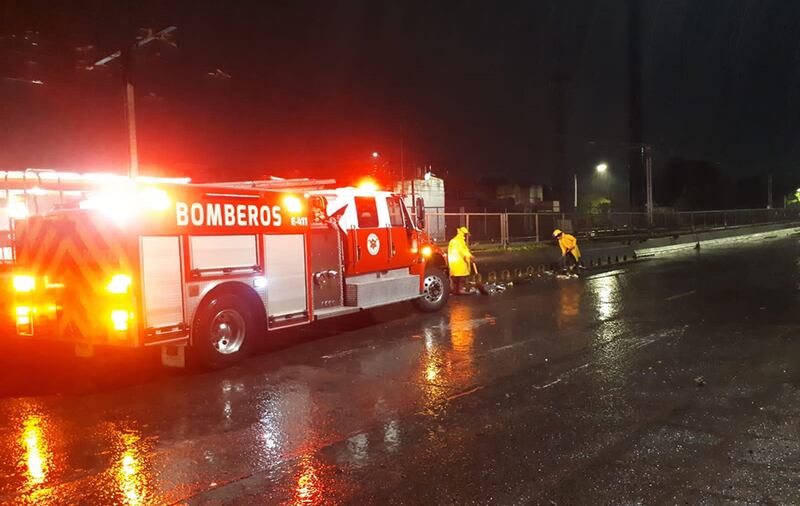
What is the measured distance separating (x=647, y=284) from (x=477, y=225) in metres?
13.7

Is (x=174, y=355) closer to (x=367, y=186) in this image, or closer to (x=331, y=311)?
(x=331, y=311)

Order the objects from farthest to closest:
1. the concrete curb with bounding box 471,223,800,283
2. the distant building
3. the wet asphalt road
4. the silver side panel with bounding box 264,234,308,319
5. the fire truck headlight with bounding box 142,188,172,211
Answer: the distant building → the concrete curb with bounding box 471,223,800,283 → the silver side panel with bounding box 264,234,308,319 → the fire truck headlight with bounding box 142,188,172,211 → the wet asphalt road

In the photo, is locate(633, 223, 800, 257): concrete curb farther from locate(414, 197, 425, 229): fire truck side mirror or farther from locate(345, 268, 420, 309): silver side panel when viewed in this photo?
locate(345, 268, 420, 309): silver side panel

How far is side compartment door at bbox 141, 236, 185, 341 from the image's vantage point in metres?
6.66

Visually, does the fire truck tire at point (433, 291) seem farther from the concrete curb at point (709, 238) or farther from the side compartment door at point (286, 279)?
the concrete curb at point (709, 238)

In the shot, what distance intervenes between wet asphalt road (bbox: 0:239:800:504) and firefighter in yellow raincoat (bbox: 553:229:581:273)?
27.1ft

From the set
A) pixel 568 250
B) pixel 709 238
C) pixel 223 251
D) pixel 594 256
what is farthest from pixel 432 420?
pixel 709 238

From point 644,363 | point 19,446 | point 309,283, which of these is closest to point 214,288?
point 309,283

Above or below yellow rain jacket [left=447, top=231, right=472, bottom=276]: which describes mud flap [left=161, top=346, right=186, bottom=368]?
below

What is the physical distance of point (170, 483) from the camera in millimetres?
4156

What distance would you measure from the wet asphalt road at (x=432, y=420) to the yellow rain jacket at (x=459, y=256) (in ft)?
12.9

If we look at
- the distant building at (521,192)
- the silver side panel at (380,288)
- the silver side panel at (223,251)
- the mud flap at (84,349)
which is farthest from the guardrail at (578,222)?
the distant building at (521,192)

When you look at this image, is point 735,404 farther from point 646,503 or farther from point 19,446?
point 19,446

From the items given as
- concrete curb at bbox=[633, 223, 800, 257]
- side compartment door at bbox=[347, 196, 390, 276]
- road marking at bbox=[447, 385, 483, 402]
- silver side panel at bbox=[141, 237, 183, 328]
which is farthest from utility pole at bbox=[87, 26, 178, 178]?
concrete curb at bbox=[633, 223, 800, 257]
